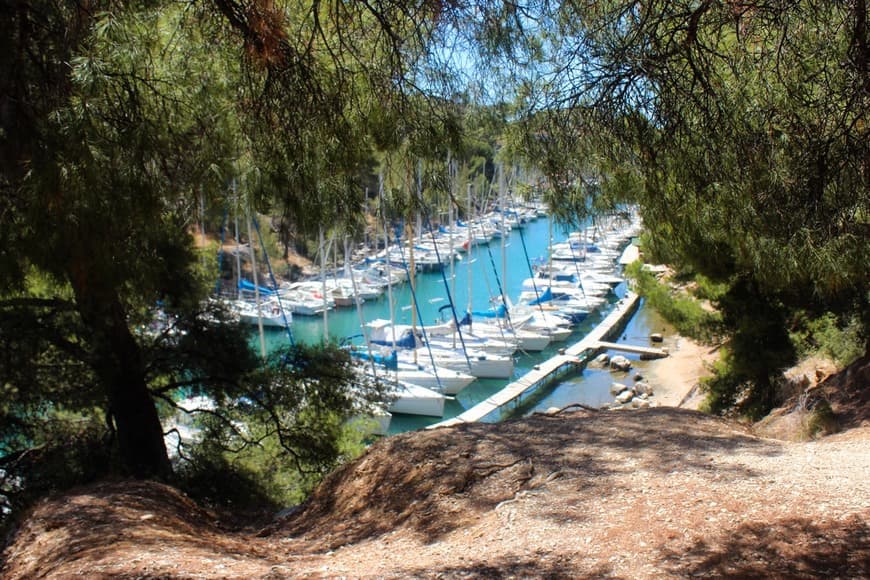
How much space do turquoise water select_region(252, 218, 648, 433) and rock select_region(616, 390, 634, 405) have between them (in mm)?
661

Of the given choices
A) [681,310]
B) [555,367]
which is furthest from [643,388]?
[681,310]

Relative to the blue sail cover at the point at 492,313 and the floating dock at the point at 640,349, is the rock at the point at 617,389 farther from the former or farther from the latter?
the blue sail cover at the point at 492,313

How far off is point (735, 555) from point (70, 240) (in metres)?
3.86

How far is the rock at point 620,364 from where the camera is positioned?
24.4m

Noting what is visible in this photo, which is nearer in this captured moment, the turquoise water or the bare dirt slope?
the bare dirt slope

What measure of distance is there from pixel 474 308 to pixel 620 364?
26.6 ft

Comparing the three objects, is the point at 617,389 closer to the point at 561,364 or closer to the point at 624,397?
the point at 624,397

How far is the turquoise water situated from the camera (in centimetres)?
2139

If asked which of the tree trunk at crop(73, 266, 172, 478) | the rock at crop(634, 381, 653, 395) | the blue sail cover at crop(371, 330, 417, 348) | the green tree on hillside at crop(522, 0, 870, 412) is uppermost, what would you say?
the green tree on hillside at crop(522, 0, 870, 412)

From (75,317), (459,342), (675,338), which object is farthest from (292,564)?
(675,338)

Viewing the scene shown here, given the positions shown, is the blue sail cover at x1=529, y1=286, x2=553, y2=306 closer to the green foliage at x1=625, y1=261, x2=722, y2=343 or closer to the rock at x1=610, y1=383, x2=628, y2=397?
the rock at x1=610, y1=383, x2=628, y2=397

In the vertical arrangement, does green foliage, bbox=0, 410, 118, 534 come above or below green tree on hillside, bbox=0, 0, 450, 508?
below

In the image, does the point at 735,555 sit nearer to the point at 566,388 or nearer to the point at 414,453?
the point at 414,453

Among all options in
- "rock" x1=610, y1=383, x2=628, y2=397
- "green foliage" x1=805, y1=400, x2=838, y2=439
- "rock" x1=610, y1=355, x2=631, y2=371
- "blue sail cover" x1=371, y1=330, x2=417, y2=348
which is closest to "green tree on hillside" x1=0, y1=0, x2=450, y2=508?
"green foliage" x1=805, y1=400, x2=838, y2=439
